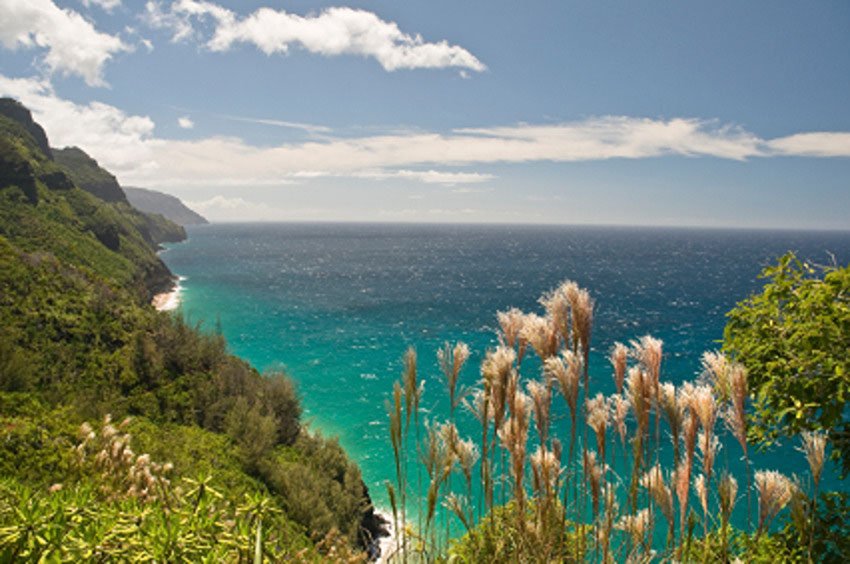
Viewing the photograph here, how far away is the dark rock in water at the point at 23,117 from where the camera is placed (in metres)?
75.9

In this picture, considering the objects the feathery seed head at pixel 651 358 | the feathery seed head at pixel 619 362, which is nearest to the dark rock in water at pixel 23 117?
the feathery seed head at pixel 619 362

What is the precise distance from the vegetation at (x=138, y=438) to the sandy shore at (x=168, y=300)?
20.5 metres

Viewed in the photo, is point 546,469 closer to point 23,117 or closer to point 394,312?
point 394,312

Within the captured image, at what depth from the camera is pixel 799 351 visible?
4.55 meters

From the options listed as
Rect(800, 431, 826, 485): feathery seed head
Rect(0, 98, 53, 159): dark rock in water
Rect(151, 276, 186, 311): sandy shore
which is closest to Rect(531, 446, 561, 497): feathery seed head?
Rect(800, 431, 826, 485): feathery seed head

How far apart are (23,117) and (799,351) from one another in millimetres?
107385

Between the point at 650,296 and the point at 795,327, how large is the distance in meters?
68.6

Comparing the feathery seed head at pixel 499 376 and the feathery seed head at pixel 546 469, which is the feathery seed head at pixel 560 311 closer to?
the feathery seed head at pixel 499 376

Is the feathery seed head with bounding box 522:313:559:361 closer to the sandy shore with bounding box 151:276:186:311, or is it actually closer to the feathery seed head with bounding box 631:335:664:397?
the feathery seed head with bounding box 631:335:664:397

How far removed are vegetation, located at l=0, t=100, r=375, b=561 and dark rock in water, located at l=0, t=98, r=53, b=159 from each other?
72.0 metres

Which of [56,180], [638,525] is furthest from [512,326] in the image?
[56,180]

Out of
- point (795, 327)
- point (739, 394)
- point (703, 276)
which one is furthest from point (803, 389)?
point (703, 276)

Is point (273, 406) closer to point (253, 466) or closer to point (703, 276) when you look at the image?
point (253, 466)

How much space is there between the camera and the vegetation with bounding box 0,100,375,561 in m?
2.62
